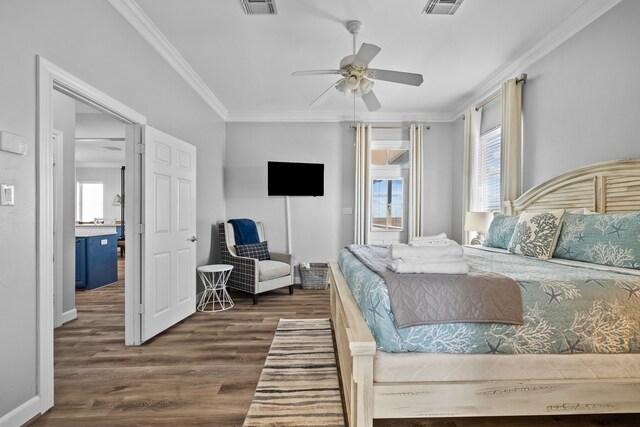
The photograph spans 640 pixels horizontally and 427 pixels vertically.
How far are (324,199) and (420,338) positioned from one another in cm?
381

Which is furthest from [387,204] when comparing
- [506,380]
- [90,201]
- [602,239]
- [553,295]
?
[90,201]

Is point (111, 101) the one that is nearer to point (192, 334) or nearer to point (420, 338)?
point (192, 334)

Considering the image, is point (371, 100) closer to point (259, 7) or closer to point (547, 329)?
point (259, 7)

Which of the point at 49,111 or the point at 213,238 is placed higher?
the point at 49,111

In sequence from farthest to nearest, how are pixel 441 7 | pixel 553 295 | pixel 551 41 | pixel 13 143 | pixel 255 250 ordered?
pixel 255 250, pixel 551 41, pixel 441 7, pixel 13 143, pixel 553 295

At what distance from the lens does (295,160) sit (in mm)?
5168

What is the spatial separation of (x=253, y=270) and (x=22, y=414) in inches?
97.7

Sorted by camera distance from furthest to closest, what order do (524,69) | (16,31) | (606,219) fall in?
(524,69) < (606,219) < (16,31)

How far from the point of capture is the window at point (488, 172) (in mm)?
4023

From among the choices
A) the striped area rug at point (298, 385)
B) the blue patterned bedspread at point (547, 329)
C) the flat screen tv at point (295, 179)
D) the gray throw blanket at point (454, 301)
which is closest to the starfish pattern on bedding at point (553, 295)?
the blue patterned bedspread at point (547, 329)

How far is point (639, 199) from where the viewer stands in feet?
7.07

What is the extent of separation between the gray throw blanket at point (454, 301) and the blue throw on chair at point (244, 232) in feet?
10.9

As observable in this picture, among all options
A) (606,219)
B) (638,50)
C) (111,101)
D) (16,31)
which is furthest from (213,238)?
(638,50)

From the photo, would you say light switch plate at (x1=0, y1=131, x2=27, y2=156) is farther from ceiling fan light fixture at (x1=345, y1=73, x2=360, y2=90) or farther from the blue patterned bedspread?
ceiling fan light fixture at (x1=345, y1=73, x2=360, y2=90)
